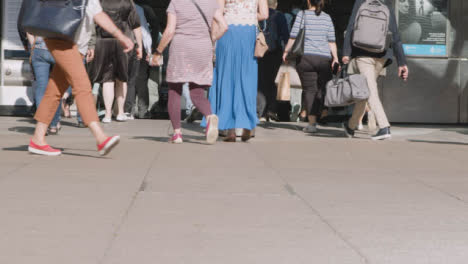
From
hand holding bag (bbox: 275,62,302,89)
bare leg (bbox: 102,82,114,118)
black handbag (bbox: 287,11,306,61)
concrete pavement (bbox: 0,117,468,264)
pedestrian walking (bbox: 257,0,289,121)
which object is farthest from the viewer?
pedestrian walking (bbox: 257,0,289,121)

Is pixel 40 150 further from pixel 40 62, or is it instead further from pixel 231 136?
pixel 231 136

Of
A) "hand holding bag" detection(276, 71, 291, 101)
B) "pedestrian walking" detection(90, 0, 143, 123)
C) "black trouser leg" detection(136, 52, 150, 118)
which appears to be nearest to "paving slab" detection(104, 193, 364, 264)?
"hand holding bag" detection(276, 71, 291, 101)

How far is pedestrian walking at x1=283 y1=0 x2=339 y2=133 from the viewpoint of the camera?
1070 centimetres

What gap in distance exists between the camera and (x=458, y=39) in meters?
13.1

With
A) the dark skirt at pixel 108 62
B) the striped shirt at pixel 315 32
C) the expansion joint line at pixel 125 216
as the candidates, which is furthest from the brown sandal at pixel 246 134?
the dark skirt at pixel 108 62

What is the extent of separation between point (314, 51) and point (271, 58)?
5.06 ft

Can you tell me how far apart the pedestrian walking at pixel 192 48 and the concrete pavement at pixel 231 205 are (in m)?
0.46

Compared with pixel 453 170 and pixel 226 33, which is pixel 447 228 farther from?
pixel 226 33

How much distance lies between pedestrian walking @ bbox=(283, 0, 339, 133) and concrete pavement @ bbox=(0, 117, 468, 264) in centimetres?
231

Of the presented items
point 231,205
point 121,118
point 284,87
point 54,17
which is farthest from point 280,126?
point 231,205

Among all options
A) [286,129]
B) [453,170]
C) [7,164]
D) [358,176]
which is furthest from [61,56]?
[286,129]

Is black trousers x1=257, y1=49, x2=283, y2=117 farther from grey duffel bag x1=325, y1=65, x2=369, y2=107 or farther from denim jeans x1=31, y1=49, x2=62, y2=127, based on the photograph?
denim jeans x1=31, y1=49, x2=62, y2=127

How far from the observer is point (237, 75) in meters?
9.22

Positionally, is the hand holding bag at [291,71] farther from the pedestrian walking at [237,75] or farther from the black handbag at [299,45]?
the pedestrian walking at [237,75]
